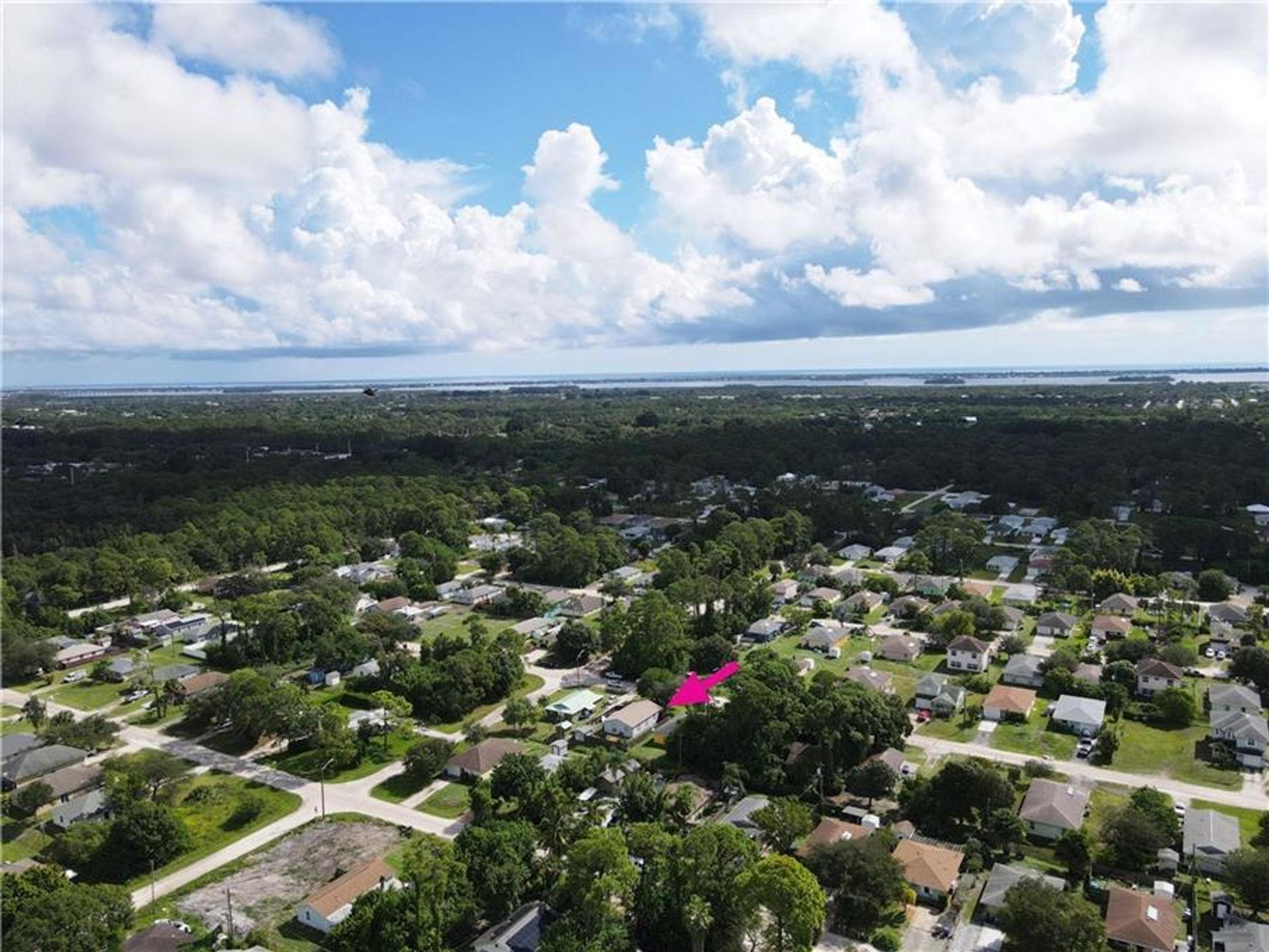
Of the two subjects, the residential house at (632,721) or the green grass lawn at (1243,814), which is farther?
the residential house at (632,721)

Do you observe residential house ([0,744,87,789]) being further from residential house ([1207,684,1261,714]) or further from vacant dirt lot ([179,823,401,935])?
residential house ([1207,684,1261,714])

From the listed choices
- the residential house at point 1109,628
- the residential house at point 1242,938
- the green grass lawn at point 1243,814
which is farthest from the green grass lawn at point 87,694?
the residential house at point 1109,628

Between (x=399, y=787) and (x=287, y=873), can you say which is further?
(x=399, y=787)

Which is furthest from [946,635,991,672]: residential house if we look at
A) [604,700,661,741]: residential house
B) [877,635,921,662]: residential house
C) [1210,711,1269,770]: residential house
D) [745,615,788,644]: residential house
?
[604,700,661,741]: residential house

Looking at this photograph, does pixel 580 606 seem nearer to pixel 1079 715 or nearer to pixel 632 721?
pixel 632 721

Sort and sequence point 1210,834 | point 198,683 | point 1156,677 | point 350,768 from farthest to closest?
1. point 198,683
2. point 1156,677
3. point 350,768
4. point 1210,834

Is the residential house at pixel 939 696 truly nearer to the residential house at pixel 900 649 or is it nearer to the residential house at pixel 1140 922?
the residential house at pixel 900 649

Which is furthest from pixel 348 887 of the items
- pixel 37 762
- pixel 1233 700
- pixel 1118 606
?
pixel 1118 606

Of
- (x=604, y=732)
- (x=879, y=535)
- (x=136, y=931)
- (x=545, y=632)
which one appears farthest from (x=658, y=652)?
Result: (x=879, y=535)
